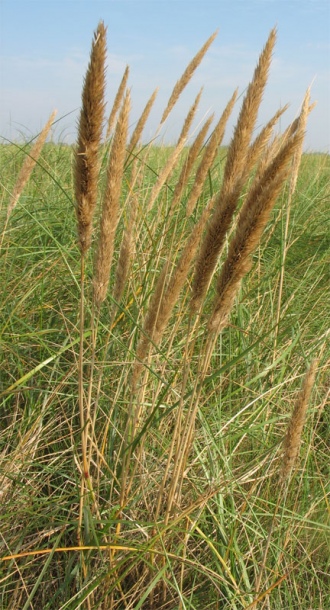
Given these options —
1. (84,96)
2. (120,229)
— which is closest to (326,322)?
(120,229)

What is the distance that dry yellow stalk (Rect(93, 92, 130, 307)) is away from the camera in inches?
46.3

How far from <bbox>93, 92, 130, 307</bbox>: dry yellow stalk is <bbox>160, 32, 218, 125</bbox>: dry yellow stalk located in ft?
2.32

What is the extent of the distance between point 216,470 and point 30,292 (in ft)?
3.09

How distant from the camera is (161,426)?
5.88 feet

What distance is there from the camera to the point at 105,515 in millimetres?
1481

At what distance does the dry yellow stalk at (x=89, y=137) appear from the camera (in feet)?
3.30

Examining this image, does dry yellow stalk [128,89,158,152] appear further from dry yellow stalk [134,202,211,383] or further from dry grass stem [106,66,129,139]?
dry yellow stalk [134,202,211,383]

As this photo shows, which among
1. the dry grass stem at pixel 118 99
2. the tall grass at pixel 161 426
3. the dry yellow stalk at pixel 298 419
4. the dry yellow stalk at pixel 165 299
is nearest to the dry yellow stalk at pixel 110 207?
the tall grass at pixel 161 426

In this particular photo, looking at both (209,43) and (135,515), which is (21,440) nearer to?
(135,515)

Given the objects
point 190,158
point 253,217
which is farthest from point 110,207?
point 190,158

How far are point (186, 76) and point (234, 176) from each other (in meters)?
0.85

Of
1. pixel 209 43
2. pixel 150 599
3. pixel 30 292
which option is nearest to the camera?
pixel 150 599

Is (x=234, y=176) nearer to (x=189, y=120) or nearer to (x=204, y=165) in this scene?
(x=204, y=165)

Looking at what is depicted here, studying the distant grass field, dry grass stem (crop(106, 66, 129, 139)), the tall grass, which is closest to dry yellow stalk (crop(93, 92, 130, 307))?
the tall grass
